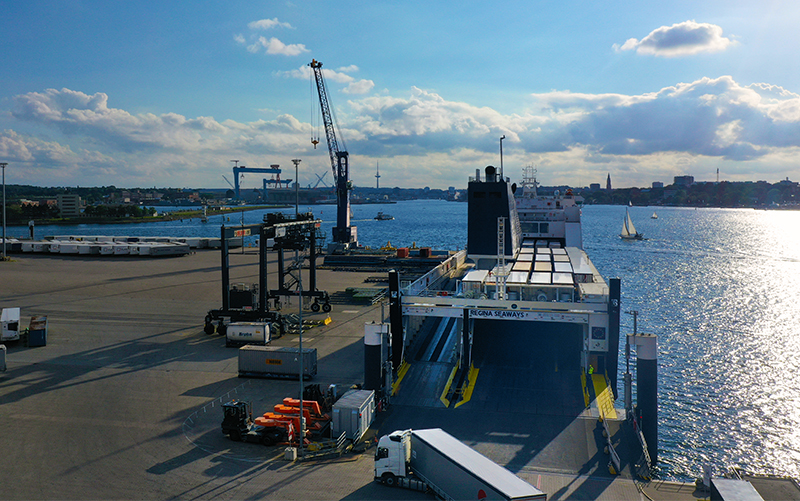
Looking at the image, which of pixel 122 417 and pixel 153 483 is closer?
pixel 153 483

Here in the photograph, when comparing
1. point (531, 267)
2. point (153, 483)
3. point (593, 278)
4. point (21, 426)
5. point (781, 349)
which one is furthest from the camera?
point (781, 349)

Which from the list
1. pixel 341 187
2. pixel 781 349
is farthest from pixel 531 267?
pixel 341 187

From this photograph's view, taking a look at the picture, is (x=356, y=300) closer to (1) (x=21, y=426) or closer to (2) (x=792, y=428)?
(1) (x=21, y=426)

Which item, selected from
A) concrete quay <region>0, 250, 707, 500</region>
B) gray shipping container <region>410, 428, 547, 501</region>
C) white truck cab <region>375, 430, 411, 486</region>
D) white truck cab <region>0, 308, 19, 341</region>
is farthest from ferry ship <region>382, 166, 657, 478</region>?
white truck cab <region>0, 308, 19, 341</region>

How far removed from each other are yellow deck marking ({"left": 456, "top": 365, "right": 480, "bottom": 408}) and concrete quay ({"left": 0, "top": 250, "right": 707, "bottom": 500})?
13.5 feet

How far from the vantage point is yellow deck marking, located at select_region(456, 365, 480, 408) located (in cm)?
2512

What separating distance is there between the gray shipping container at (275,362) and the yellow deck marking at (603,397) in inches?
579

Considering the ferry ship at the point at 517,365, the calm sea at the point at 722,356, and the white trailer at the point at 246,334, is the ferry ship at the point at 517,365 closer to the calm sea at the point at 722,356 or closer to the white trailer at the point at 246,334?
the calm sea at the point at 722,356

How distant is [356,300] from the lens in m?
51.2

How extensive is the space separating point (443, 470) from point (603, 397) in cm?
1093

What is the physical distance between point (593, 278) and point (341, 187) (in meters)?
70.0

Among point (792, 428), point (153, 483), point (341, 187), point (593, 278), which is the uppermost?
point (341, 187)

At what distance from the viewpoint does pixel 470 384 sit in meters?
26.7

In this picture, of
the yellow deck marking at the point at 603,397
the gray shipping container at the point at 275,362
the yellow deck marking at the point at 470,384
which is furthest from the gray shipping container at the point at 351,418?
the yellow deck marking at the point at 603,397
